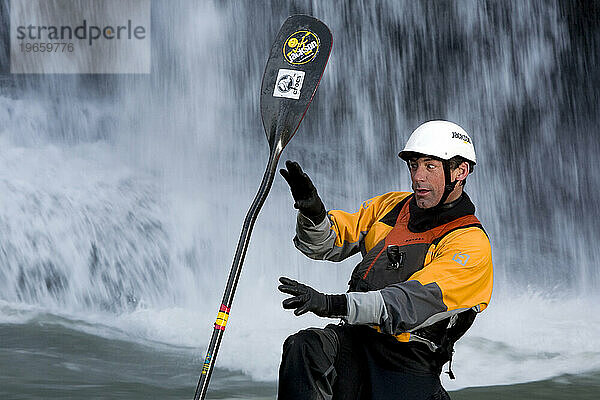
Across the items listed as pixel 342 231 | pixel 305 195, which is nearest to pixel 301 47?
pixel 305 195

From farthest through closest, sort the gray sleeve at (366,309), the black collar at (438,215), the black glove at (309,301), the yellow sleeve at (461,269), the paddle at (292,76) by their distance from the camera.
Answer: the paddle at (292,76)
the black collar at (438,215)
the yellow sleeve at (461,269)
the gray sleeve at (366,309)
the black glove at (309,301)

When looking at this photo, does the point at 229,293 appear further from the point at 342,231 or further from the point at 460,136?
the point at 460,136

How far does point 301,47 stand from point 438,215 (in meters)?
1.02

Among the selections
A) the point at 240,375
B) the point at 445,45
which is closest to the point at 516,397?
the point at 240,375

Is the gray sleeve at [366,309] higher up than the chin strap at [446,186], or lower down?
lower down

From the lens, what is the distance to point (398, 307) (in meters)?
2.53

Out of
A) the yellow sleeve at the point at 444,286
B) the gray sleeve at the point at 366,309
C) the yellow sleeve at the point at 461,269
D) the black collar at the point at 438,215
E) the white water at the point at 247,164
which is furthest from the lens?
the white water at the point at 247,164

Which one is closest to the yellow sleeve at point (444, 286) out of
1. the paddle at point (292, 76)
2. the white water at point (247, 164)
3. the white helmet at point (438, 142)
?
the white helmet at point (438, 142)

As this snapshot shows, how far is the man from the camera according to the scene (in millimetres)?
2568

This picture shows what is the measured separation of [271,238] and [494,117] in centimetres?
447

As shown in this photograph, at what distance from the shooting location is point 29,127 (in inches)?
491

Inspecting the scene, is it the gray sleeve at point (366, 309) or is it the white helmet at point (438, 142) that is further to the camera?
the white helmet at point (438, 142)

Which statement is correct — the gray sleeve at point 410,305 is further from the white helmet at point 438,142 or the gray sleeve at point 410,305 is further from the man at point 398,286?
the white helmet at point 438,142

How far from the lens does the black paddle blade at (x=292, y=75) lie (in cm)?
329
